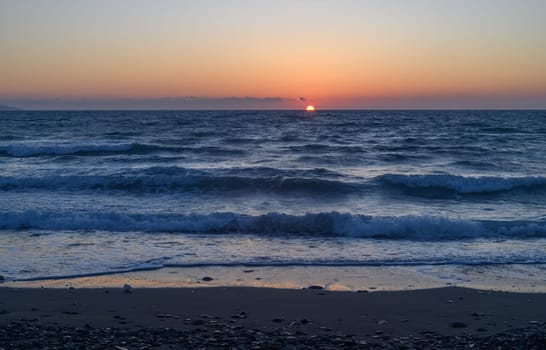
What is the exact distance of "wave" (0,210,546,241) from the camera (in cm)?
1277

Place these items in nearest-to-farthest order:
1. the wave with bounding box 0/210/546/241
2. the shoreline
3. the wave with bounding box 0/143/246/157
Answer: the shoreline < the wave with bounding box 0/210/546/241 < the wave with bounding box 0/143/246/157

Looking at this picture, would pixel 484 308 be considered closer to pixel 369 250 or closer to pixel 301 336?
pixel 301 336

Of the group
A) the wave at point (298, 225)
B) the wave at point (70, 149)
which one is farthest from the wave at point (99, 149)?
the wave at point (298, 225)

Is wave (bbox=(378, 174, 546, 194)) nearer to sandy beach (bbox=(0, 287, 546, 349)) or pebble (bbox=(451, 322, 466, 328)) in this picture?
sandy beach (bbox=(0, 287, 546, 349))

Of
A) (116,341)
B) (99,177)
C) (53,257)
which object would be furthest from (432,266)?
(99,177)

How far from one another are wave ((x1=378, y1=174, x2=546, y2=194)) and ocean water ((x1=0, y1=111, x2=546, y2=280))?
49 mm

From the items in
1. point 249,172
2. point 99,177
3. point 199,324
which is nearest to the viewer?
point 199,324

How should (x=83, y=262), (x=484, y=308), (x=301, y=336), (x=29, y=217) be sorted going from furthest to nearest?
(x=29, y=217), (x=83, y=262), (x=484, y=308), (x=301, y=336)

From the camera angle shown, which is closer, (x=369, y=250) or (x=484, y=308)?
(x=484, y=308)

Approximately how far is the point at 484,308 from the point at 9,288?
706cm

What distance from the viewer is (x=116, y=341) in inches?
224

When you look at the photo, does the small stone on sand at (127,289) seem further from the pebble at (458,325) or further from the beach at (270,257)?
the pebble at (458,325)

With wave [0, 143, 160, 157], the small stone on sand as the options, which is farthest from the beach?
wave [0, 143, 160, 157]

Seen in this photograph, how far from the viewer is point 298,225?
13.3m
